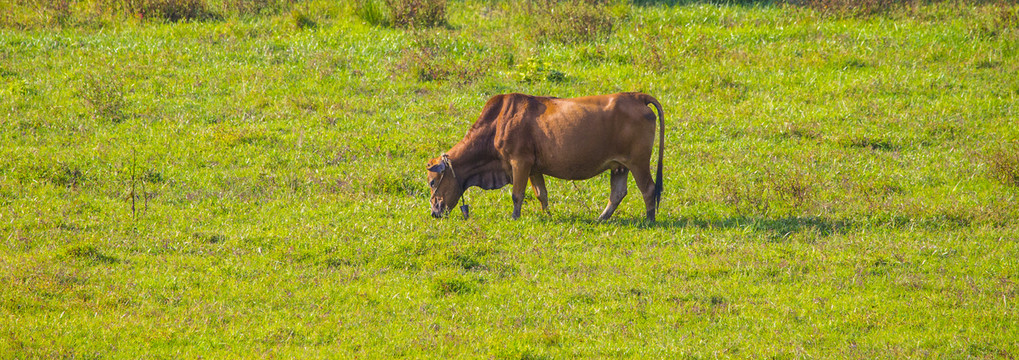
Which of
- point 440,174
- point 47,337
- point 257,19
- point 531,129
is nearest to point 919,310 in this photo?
point 531,129

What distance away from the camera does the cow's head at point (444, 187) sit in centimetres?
1180

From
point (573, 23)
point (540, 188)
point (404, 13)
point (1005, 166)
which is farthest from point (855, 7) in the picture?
point (540, 188)

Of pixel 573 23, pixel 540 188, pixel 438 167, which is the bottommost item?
pixel 540 188

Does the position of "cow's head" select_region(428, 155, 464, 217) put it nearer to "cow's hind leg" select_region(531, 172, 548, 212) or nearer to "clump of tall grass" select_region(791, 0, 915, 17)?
"cow's hind leg" select_region(531, 172, 548, 212)

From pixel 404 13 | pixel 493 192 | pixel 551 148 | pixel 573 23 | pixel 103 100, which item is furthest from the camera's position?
pixel 404 13

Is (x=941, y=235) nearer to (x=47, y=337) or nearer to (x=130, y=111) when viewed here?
(x=47, y=337)

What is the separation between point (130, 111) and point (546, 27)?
26.0 feet

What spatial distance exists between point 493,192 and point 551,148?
179cm

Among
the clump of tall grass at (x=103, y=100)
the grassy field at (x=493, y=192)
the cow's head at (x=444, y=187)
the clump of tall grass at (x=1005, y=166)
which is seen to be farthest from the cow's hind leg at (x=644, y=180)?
the clump of tall grass at (x=103, y=100)

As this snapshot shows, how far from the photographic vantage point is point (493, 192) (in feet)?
42.7

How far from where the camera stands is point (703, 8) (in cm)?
2075

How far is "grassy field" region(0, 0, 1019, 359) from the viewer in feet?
27.9

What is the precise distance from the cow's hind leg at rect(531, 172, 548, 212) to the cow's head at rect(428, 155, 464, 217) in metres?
0.90

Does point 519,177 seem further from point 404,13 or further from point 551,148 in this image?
point 404,13
